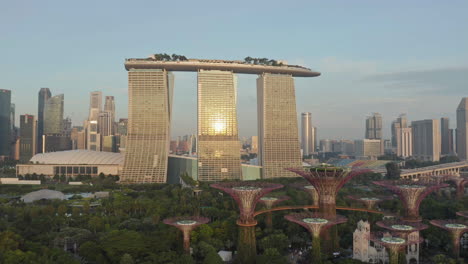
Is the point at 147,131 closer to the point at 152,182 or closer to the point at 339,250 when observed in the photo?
the point at 152,182

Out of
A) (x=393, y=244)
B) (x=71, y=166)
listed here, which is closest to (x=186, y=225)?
(x=393, y=244)

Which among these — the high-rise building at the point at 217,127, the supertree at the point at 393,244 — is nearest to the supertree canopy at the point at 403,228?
the supertree at the point at 393,244

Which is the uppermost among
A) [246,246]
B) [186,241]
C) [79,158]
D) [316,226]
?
[79,158]

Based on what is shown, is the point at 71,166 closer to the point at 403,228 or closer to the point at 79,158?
the point at 79,158

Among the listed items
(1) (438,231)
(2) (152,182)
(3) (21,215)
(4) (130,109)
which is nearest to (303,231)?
(1) (438,231)

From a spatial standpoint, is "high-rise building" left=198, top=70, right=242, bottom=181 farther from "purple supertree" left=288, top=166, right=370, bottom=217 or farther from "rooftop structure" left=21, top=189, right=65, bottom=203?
"purple supertree" left=288, top=166, right=370, bottom=217

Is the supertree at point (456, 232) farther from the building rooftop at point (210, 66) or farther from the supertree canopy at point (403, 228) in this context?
the building rooftop at point (210, 66)
